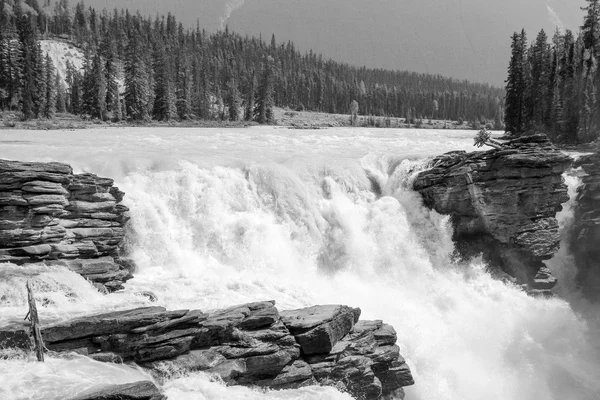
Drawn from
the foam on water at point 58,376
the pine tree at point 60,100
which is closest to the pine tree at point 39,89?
the pine tree at point 60,100

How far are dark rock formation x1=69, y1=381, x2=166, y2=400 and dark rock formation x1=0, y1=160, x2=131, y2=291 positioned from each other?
8164 millimetres

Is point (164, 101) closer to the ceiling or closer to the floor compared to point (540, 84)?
closer to the floor

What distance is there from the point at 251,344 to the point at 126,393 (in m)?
4.34

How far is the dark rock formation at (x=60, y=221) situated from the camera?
17.9 meters

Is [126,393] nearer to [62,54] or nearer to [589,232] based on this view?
[589,232]

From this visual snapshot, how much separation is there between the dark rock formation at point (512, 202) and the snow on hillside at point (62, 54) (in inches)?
4995

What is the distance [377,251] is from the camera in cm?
2645

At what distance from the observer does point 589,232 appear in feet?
94.3

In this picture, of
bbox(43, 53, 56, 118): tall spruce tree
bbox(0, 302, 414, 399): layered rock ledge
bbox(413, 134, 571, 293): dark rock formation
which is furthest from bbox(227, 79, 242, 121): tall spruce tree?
bbox(0, 302, 414, 399): layered rock ledge

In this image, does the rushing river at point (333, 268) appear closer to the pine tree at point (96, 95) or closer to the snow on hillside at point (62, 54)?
the pine tree at point (96, 95)

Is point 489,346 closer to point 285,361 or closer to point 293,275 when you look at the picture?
point 293,275

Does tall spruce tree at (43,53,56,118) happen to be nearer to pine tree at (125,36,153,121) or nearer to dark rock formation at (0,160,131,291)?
pine tree at (125,36,153,121)

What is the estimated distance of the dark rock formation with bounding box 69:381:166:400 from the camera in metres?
10.4

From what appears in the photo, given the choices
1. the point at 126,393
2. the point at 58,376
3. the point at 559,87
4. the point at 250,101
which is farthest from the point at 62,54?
the point at 126,393
